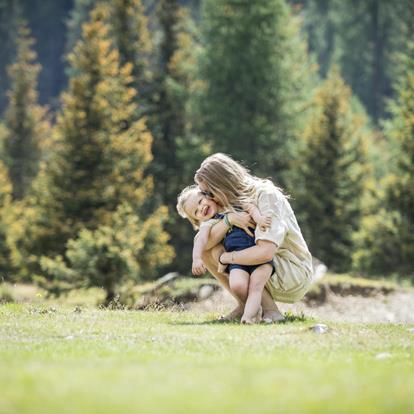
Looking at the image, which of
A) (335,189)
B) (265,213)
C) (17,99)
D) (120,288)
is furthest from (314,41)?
(265,213)

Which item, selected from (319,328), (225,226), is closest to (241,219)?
(225,226)

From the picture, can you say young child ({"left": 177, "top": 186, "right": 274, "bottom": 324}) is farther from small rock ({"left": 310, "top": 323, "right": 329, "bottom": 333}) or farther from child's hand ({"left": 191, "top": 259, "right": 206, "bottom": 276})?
small rock ({"left": 310, "top": 323, "right": 329, "bottom": 333})

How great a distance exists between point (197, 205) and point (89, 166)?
16010mm

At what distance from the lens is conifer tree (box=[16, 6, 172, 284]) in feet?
73.8

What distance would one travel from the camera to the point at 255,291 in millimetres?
7449

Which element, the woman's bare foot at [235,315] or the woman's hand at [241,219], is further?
the woman's bare foot at [235,315]

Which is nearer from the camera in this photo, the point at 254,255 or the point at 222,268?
the point at 254,255

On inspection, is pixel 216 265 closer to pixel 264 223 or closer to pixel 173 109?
pixel 264 223

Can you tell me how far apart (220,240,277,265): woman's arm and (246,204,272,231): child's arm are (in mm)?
161

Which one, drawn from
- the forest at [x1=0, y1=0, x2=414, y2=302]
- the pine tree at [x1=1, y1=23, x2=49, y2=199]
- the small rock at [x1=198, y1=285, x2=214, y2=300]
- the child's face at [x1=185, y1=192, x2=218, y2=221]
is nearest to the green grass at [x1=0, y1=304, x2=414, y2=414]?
the child's face at [x1=185, y1=192, x2=218, y2=221]

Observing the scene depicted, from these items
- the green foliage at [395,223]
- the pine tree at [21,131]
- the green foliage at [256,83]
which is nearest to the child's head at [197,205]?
the green foliage at [395,223]

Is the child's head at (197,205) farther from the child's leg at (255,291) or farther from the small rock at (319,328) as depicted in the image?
the small rock at (319,328)

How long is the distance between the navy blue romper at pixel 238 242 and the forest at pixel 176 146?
818 centimetres

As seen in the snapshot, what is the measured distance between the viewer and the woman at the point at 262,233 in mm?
7477
